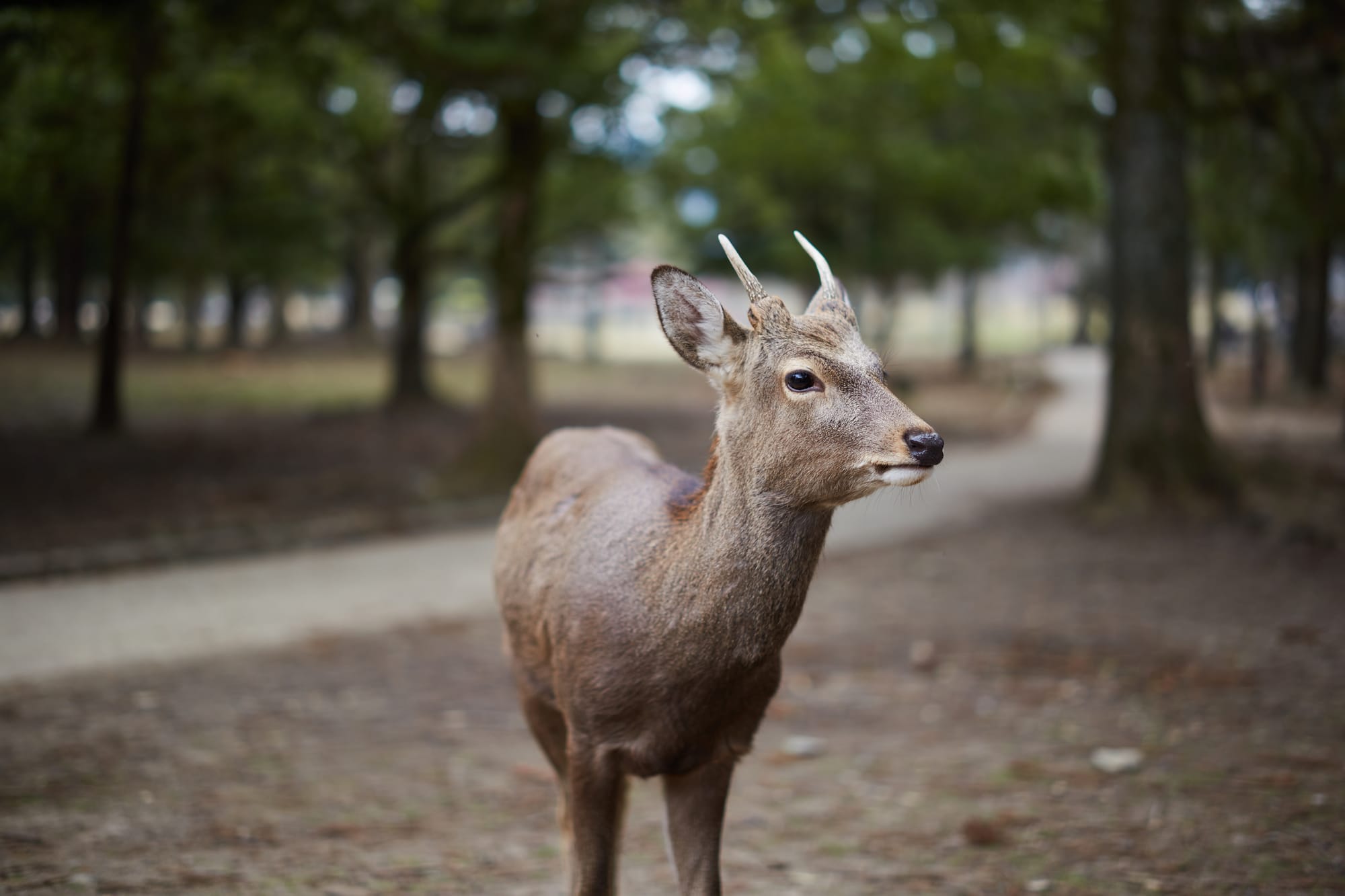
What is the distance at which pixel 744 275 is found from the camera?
320 cm

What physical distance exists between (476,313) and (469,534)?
75.5m

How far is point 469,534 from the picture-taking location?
1162cm

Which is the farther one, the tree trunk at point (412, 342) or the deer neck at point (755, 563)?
the tree trunk at point (412, 342)

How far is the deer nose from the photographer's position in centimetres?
298

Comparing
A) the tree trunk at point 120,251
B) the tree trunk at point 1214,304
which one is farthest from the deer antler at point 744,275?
the tree trunk at point 1214,304

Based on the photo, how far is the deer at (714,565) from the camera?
3191mm

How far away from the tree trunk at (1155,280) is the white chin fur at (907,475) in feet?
28.5

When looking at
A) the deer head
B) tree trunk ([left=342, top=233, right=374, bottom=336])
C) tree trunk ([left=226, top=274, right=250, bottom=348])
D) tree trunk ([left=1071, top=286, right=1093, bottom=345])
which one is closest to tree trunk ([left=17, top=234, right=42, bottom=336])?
tree trunk ([left=226, top=274, right=250, bottom=348])

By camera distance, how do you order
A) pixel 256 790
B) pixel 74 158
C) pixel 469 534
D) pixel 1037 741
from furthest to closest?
pixel 74 158, pixel 469 534, pixel 1037 741, pixel 256 790

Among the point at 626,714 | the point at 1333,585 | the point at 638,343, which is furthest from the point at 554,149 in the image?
the point at 638,343

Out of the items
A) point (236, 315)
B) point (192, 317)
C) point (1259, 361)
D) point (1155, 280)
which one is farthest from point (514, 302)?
point (236, 315)

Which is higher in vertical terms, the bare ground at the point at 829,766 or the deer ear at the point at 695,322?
the deer ear at the point at 695,322

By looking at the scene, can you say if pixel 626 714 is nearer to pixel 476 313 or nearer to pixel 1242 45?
pixel 1242 45

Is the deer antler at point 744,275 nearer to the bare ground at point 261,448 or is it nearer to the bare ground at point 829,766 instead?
the bare ground at point 829,766
